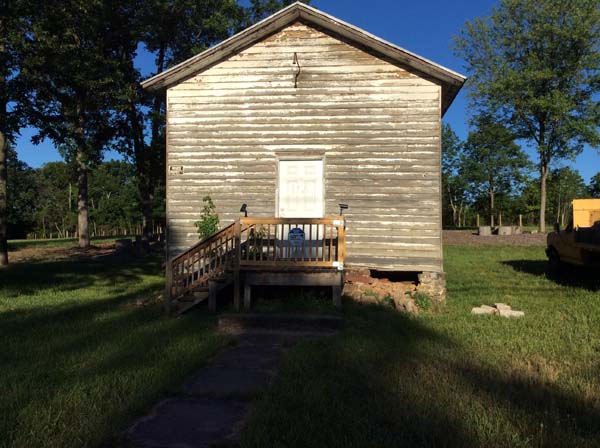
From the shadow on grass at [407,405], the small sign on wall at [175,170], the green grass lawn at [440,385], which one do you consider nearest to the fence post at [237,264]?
the green grass lawn at [440,385]

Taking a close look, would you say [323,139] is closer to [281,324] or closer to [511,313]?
[281,324]

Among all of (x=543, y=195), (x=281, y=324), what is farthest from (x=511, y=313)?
(x=543, y=195)

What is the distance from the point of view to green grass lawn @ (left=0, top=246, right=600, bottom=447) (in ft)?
11.6

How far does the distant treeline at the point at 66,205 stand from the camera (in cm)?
5806

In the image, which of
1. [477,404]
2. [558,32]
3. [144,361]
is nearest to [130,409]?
[144,361]

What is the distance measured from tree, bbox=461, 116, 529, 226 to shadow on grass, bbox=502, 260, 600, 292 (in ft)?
73.5

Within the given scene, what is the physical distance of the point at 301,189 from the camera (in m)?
10.5

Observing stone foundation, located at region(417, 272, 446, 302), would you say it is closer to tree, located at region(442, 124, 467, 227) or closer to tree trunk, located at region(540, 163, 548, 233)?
tree trunk, located at region(540, 163, 548, 233)

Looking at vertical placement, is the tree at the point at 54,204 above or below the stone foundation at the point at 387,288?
above

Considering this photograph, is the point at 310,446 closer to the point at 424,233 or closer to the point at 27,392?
the point at 27,392

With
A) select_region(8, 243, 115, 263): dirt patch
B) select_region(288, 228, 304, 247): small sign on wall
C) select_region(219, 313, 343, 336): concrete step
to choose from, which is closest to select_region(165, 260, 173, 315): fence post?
select_region(219, 313, 343, 336): concrete step

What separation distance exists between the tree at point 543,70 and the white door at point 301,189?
84.9 feet

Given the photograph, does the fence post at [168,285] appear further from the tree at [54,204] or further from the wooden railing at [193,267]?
the tree at [54,204]

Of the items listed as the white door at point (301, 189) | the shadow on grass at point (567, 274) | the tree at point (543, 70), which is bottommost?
the shadow on grass at point (567, 274)
